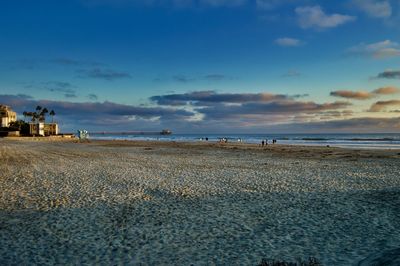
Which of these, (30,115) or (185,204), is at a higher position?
(30,115)

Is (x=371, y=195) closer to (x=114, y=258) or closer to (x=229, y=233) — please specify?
(x=229, y=233)

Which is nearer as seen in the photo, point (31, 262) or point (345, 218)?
point (31, 262)

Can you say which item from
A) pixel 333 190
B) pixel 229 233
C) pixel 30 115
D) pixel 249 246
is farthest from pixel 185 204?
pixel 30 115

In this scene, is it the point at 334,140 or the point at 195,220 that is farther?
the point at 334,140

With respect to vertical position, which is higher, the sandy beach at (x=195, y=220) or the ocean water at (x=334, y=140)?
the ocean water at (x=334, y=140)

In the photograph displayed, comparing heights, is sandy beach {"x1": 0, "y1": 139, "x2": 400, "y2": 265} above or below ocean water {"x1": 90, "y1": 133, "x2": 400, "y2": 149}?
below

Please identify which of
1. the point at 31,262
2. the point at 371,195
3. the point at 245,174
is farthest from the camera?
the point at 245,174

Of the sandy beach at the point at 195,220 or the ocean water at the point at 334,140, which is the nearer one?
the sandy beach at the point at 195,220

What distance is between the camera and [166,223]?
412 inches

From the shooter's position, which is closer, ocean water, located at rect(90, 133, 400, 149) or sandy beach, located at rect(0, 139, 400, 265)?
sandy beach, located at rect(0, 139, 400, 265)

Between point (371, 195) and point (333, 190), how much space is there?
1624 millimetres

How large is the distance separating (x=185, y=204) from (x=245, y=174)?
875 cm

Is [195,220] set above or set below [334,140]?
below

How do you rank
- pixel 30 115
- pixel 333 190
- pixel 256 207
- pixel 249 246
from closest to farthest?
pixel 249 246
pixel 256 207
pixel 333 190
pixel 30 115
